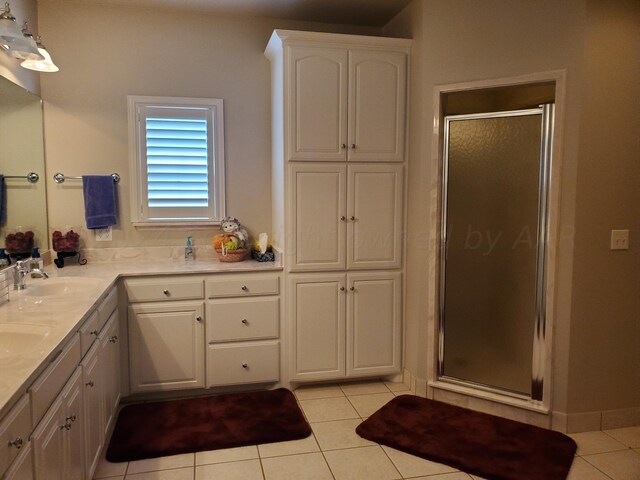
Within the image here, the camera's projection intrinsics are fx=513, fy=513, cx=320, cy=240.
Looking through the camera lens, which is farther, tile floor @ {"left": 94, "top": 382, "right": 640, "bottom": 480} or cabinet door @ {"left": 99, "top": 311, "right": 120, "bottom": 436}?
cabinet door @ {"left": 99, "top": 311, "right": 120, "bottom": 436}

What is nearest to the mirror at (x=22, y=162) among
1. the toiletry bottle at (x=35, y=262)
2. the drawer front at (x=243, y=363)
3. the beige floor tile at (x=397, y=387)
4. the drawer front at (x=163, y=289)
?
the toiletry bottle at (x=35, y=262)

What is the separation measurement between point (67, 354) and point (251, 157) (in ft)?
7.18

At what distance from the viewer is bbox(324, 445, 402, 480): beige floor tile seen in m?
2.48

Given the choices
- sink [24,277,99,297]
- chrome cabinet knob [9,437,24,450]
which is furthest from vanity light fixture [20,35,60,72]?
chrome cabinet knob [9,437,24,450]

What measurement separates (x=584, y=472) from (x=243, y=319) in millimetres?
2080

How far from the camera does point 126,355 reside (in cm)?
318

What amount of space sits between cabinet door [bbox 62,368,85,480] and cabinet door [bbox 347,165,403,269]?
6.18ft

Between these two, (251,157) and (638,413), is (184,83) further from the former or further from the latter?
(638,413)

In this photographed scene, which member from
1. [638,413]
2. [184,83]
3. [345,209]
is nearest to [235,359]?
[345,209]

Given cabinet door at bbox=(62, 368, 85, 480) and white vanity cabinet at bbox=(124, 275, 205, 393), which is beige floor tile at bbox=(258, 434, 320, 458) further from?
cabinet door at bbox=(62, 368, 85, 480)

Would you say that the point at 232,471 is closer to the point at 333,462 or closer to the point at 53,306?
the point at 333,462

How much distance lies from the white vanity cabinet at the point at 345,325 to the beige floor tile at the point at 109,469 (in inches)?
48.3

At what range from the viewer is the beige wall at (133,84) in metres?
3.44

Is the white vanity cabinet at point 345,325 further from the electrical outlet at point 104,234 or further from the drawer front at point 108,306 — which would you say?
the electrical outlet at point 104,234
